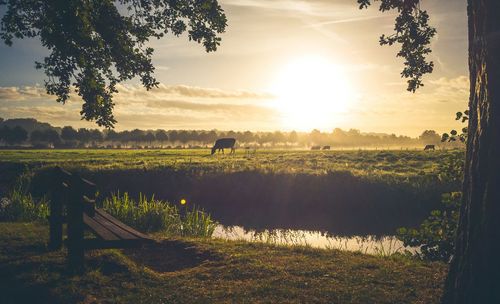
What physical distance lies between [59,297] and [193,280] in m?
2.33

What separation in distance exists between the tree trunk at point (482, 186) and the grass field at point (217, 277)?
1513 mm

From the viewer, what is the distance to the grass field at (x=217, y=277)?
22.2 ft

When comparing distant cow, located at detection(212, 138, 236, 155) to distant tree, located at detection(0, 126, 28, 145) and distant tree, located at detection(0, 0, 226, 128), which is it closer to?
distant tree, located at detection(0, 0, 226, 128)

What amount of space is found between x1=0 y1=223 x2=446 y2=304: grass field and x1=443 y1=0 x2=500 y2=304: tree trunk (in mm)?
1513

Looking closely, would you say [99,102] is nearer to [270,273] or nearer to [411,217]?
[270,273]

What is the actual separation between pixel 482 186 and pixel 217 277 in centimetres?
497

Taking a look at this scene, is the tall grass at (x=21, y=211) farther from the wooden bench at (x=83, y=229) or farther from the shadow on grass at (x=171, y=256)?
the wooden bench at (x=83, y=229)

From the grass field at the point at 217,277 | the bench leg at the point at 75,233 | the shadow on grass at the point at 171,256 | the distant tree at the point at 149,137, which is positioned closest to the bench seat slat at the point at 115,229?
the bench leg at the point at 75,233

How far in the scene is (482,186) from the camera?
5285 mm

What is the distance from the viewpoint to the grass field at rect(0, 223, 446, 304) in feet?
22.2

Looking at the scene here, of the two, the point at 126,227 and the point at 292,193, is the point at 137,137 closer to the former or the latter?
the point at 292,193

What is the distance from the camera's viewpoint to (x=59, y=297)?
656 centimetres

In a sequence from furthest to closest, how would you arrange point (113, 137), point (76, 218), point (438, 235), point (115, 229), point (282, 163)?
point (113, 137) → point (282, 163) → point (438, 235) → point (115, 229) → point (76, 218)

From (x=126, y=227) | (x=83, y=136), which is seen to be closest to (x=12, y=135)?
(x=83, y=136)
